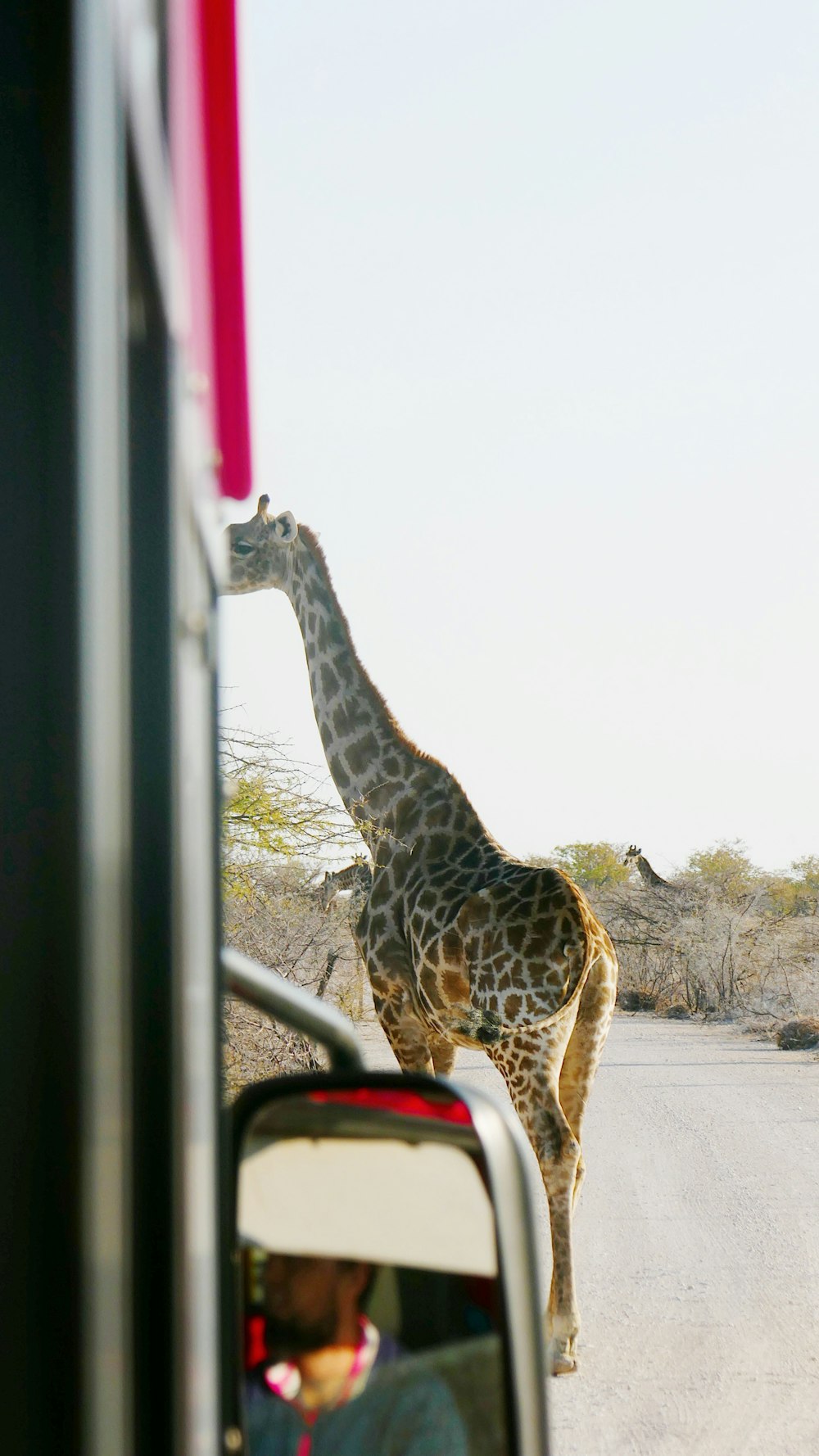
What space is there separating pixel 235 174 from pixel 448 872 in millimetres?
3919

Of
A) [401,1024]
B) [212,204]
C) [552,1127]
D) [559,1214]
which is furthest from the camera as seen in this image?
[401,1024]

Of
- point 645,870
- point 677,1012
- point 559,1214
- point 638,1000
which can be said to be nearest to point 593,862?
point 645,870

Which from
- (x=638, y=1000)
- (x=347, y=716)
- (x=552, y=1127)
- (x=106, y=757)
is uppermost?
(x=347, y=716)

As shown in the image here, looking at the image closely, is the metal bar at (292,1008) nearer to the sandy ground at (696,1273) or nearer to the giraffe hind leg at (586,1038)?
the sandy ground at (696,1273)

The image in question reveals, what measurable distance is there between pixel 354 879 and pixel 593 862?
1836 centimetres

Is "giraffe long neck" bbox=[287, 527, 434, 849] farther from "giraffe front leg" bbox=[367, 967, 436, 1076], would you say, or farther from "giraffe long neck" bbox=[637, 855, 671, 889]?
"giraffe long neck" bbox=[637, 855, 671, 889]

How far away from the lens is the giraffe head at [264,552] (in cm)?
527

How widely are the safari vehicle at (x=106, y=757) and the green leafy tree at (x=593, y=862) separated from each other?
70.0ft

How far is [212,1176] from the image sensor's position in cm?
64

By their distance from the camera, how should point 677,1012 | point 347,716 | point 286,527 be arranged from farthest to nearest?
point 677,1012
point 286,527
point 347,716

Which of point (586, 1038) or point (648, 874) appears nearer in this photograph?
point (586, 1038)

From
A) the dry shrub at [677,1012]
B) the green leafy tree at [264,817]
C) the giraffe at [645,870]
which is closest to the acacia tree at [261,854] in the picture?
the green leafy tree at [264,817]

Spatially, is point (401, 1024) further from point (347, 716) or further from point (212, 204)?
point (212, 204)

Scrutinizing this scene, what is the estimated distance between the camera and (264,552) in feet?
17.4
